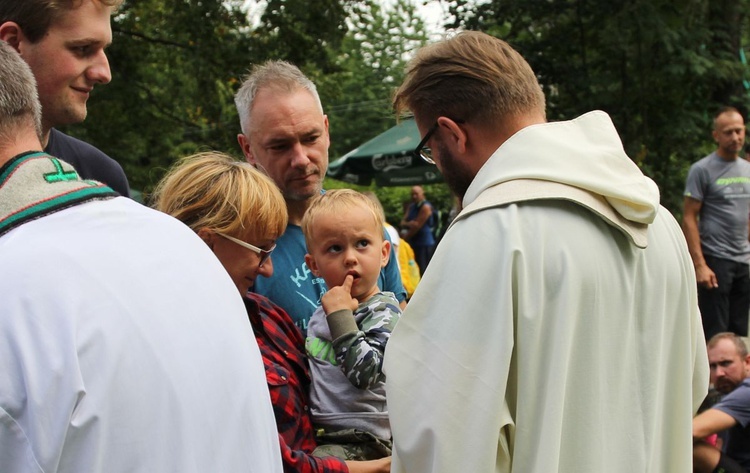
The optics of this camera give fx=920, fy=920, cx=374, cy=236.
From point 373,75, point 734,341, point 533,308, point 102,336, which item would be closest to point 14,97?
point 102,336

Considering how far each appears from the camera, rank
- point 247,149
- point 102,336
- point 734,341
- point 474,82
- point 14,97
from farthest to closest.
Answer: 1. point 734,341
2. point 247,149
3. point 474,82
4. point 14,97
5. point 102,336

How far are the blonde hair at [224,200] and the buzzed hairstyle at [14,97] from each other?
0.88 m

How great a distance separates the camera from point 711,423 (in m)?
4.61

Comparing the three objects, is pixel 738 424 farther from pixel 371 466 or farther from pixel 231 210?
pixel 231 210

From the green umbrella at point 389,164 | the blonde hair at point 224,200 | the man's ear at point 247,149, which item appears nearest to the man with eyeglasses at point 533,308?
the blonde hair at point 224,200

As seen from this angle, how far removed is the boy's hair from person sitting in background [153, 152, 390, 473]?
19cm

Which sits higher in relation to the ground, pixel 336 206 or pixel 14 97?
pixel 14 97

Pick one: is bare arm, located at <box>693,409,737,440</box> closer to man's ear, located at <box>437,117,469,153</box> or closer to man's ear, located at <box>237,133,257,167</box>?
man's ear, located at <box>237,133,257,167</box>

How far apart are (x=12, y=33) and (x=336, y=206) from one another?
3.40ft

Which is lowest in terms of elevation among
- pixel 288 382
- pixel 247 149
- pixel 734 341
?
pixel 734 341

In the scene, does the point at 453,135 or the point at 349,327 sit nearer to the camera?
the point at 453,135

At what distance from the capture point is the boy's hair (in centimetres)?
→ 272

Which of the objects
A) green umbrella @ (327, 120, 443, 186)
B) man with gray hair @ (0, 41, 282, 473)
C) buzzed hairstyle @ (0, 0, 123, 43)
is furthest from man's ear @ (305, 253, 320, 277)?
green umbrella @ (327, 120, 443, 186)

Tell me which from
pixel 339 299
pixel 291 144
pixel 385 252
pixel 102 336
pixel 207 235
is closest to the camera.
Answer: pixel 102 336
